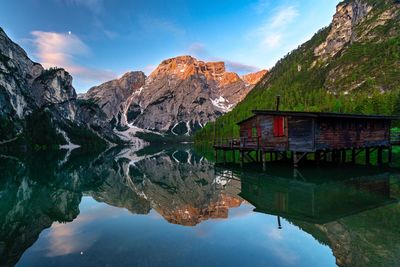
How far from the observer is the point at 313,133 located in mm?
34125

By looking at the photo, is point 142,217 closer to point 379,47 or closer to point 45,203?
point 45,203

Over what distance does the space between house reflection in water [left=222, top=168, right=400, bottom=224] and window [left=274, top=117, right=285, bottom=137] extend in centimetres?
615

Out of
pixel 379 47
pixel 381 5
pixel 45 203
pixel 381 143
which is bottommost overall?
pixel 45 203

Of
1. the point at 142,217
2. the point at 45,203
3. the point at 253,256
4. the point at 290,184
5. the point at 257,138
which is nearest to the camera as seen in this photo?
the point at 253,256

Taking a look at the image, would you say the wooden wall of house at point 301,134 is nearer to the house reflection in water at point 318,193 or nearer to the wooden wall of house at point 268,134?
the wooden wall of house at point 268,134

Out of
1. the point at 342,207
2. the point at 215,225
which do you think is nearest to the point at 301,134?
the point at 342,207

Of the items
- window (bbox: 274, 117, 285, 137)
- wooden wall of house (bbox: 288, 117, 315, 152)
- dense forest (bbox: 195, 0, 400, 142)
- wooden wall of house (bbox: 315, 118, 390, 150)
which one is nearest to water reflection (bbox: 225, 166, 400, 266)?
wooden wall of house (bbox: 288, 117, 315, 152)

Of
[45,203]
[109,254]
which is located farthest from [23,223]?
[109,254]

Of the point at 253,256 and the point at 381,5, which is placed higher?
the point at 381,5

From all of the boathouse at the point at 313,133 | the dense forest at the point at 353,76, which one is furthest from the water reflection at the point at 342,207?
the dense forest at the point at 353,76

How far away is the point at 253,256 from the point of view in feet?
38.8

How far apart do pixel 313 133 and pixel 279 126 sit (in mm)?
4846

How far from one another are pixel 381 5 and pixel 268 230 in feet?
722

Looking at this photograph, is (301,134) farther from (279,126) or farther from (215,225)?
(215,225)
